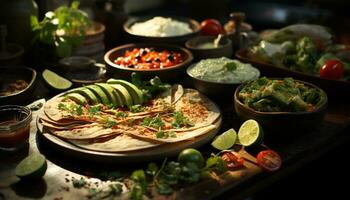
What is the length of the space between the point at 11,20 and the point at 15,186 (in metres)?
1.97

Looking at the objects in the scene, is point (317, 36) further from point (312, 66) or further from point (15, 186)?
point (15, 186)

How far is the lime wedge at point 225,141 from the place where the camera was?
253cm

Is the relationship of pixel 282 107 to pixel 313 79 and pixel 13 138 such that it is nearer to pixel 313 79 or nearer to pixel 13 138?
pixel 313 79

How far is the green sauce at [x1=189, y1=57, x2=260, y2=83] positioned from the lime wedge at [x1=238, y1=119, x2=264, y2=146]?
1.87 feet

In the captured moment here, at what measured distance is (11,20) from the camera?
12.4 feet

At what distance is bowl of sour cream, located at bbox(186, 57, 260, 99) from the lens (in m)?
3.08

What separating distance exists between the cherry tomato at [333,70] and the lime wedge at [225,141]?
41.5 inches

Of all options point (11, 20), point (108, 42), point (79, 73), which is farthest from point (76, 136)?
point (108, 42)

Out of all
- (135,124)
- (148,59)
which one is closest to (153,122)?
(135,124)

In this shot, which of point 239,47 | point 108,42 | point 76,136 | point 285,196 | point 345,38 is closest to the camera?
point 76,136

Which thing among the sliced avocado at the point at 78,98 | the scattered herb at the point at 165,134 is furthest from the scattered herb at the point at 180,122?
the sliced avocado at the point at 78,98

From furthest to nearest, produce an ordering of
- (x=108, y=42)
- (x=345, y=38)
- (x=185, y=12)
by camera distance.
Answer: (x=185, y=12), (x=345, y=38), (x=108, y=42)

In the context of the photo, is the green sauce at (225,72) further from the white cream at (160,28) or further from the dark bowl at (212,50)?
the white cream at (160,28)

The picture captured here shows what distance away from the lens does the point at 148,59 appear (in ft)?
11.5
